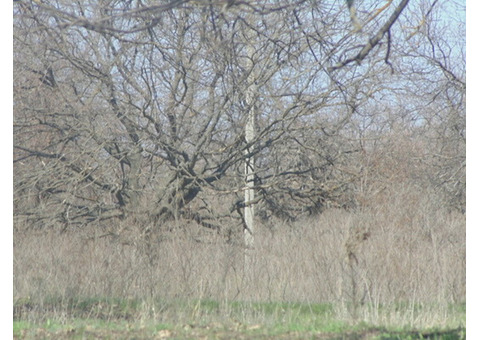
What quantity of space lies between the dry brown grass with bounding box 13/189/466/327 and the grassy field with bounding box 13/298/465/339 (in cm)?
23

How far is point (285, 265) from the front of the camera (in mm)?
11531

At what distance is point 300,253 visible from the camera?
40.7ft

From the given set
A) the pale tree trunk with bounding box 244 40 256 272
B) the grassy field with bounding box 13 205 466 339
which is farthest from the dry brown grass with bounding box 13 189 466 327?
the pale tree trunk with bounding box 244 40 256 272

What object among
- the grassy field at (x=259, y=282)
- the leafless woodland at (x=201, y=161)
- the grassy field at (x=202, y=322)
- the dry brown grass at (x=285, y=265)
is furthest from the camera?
the leafless woodland at (x=201, y=161)

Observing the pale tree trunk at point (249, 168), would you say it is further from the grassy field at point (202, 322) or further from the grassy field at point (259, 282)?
the grassy field at point (202, 322)

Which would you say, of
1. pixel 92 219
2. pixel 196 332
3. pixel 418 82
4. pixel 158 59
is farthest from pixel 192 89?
pixel 196 332

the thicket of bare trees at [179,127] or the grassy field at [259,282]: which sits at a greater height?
the thicket of bare trees at [179,127]

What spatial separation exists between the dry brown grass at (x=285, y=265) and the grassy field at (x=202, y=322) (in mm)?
233

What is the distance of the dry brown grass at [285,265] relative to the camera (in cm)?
888

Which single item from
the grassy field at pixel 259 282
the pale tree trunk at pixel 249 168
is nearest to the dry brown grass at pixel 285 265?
the grassy field at pixel 259 282

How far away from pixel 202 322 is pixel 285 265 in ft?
15.6

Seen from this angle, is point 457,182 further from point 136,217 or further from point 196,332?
point 196,332

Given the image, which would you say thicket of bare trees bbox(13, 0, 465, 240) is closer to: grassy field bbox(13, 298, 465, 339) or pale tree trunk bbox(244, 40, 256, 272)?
pale tree trunk bbox(244, 40, 256, 272)

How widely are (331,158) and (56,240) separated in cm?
647
